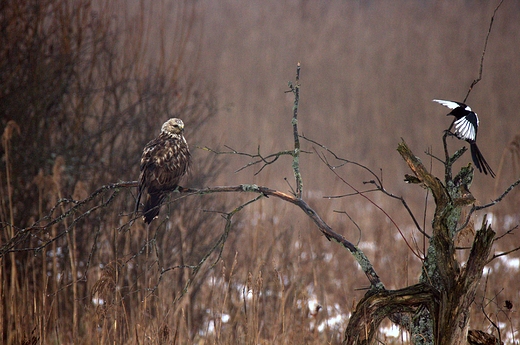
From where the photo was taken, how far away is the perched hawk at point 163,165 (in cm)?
243

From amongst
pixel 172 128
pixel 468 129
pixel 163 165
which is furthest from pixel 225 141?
pixel 468 129

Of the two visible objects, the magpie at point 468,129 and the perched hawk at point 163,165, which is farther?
the perched hawk at point 163,165

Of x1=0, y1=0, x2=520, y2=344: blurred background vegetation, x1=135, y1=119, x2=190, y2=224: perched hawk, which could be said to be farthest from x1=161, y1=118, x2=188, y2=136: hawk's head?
x1=0, y1=0, x2=520, y2=344: blurred background vegetation

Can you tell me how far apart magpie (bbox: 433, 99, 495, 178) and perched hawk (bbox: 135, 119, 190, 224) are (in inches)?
50.9

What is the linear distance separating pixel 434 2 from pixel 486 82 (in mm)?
4548

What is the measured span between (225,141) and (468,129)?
3.77 m

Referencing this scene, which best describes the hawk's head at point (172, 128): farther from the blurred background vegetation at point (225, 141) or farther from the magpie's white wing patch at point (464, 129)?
the magpie's white wing patch at point (464, 129)

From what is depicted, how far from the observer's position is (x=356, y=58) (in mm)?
18266

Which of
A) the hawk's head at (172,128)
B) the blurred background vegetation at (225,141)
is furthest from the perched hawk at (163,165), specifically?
the blurred background vegetation at (225,141)

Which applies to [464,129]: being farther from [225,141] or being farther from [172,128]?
[225,141]

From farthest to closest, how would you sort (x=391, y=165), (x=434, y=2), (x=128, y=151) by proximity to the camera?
(x=434, y=2) → (x=391, y=165) → (x=128, y=151)

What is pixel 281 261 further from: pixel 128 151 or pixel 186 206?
pixel 128 151

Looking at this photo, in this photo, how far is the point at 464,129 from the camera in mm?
1604

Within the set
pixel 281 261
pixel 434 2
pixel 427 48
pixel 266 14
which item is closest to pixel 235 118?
pixel 266 14
